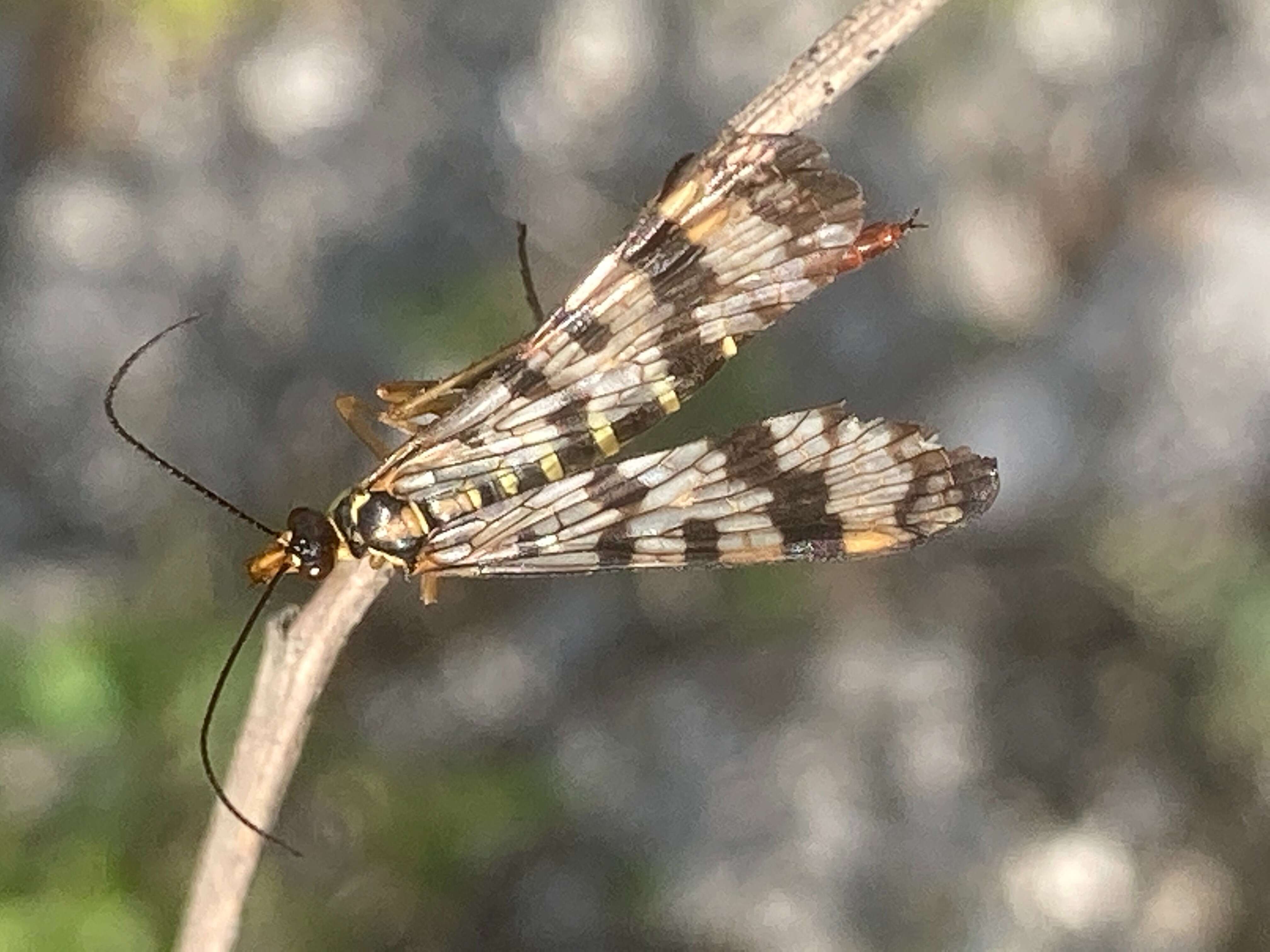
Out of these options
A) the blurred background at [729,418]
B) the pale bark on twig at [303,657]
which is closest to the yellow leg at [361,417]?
the pale bark on twig at [303,657]

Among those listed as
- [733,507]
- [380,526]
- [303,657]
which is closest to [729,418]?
[733,507]

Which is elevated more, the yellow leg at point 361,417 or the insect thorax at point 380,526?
the yellow leg at point 361,417

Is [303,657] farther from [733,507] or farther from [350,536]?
[733,507]

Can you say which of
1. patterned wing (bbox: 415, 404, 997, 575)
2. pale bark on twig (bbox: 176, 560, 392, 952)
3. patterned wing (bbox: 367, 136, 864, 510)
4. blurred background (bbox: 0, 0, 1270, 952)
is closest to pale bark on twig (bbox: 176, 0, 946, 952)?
pale bark on twig (bbox: 176, 560, 392, 952)

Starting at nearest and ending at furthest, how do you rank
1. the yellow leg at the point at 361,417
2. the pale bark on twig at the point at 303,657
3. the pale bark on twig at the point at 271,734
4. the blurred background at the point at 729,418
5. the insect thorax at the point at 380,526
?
the pale bark on twig at the point at 303,657 → the pale bark on twig at the point at 271,734 → the insect thorax at the point at 380,526 → the yellow leg at the point at 361,417 → the blurred background at the point at 729,418

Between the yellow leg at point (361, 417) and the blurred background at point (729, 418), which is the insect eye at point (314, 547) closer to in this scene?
the yellow leg at point (361, 417)

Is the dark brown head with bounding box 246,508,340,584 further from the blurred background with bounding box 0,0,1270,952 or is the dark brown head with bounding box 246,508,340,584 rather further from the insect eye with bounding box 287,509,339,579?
the blurred background with bounding box 0,0,1270,952

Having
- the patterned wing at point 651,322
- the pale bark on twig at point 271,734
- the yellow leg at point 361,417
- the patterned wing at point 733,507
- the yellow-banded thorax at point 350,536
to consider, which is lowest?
the pale bark on twig at point 271,734
